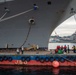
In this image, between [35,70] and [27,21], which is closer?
[35,70]

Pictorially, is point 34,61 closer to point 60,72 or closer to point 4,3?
point 60,72

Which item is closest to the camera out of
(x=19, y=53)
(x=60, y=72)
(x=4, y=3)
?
(x=60, y=72)

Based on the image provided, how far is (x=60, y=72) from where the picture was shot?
23.5m

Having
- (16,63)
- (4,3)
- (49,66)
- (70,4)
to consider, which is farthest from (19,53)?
(70,4)

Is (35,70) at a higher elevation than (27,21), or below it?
below

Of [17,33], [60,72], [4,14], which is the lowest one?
[60,72]

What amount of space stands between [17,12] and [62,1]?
469cm

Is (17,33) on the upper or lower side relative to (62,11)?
lower

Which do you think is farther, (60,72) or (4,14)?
(4,14)

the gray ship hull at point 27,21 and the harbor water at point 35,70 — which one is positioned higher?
the gray ship hull at point 27,21

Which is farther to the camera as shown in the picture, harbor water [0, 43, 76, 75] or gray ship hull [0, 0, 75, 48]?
A: gray ship hull [0, 0, 75, 48]

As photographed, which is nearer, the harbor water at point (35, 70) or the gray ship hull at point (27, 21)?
the harbor water at point (35, 70)

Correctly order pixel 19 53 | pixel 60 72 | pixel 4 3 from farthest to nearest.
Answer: pixel 19 53
pixel 4 3
pixel 60 72

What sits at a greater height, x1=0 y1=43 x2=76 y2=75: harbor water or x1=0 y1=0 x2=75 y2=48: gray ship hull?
x1=0 y1=0 x2=75 y2=48: gray ship hull
